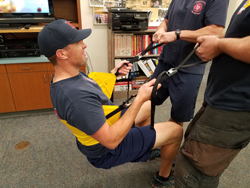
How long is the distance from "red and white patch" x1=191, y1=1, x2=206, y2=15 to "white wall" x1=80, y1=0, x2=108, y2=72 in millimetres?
1696

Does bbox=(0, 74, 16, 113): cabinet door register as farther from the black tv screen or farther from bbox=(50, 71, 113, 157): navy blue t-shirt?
bbox=(50, 71, 113, 157): navy blue t-shirt

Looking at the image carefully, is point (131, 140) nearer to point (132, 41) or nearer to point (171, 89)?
point (171, 89)

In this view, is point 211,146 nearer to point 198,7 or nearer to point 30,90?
point 198,7

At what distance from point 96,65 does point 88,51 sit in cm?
26

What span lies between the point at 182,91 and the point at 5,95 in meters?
2.09

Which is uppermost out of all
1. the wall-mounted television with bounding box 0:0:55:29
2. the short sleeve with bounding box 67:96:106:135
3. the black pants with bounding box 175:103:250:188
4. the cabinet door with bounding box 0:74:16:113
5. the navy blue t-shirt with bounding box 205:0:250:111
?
the wall-mounted television with bounding box 0:0:55:29

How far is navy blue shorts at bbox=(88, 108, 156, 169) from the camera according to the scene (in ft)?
3.62

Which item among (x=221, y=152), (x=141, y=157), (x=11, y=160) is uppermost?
(x=221, y=152)

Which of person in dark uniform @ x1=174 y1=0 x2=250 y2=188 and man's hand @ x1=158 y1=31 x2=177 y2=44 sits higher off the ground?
man's hand @ x1=158 y1=31 x2=177 y2=44

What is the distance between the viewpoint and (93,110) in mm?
890

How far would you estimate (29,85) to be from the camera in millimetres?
2213

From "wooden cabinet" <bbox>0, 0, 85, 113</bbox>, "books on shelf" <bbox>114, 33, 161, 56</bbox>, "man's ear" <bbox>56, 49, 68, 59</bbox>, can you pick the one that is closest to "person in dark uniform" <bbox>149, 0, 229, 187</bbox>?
"man's ear" <bbox>56, 49, 68, 59</bbox>

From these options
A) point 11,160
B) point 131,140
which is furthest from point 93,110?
point 11,160

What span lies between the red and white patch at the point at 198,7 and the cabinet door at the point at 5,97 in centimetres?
213
